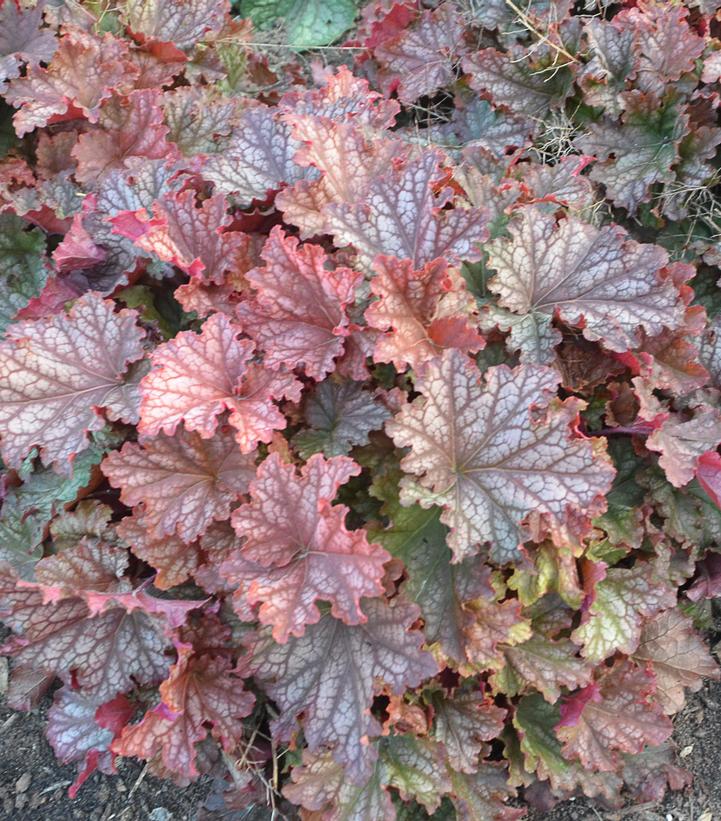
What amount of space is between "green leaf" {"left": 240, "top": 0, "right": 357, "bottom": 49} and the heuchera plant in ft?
4.42

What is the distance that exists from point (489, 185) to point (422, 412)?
86 cm

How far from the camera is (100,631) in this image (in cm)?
223

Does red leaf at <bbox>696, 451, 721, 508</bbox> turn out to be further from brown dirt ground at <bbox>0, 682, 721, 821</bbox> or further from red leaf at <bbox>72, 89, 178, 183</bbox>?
red leaf at <bbox>72, 89, 178, 183</bbox>

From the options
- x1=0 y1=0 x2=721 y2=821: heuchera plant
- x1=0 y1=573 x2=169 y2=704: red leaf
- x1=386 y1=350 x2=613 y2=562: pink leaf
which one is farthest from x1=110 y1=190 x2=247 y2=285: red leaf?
x1=0 y1=573 x2=169 y2=704: red leaf

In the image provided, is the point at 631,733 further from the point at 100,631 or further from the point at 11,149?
the point at 11,149

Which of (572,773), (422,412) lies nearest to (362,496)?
(422,412)

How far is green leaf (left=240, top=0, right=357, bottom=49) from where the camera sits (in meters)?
3.88

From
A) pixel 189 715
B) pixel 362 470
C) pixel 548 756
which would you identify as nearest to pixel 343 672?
pixel 189 715

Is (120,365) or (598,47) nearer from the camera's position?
(120,365)

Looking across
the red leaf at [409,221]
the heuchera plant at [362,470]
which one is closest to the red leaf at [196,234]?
the heuchera plant at [362,470]

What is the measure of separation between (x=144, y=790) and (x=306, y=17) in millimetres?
3391

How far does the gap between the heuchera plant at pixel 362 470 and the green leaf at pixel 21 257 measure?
0.06 m

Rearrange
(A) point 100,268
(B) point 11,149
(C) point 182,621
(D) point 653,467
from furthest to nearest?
(B) point 11,149
(A) point 100,268
(D) point 653,467
(C) point 182,621

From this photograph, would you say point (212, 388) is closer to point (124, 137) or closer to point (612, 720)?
point (124, 137)
